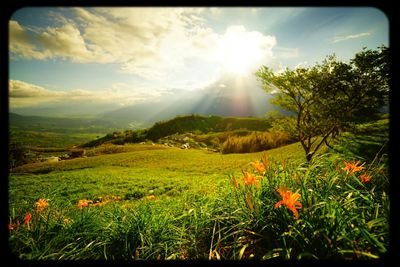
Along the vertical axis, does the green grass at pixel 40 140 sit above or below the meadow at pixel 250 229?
below

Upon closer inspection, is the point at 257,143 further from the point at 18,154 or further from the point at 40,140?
the point at 40,140

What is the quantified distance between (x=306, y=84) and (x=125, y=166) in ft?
55.8

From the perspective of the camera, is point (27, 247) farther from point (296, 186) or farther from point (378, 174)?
point (378, 174)

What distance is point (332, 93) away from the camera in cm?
1361

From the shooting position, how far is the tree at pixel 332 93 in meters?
12.7

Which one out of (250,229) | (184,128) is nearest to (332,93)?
(250,229)

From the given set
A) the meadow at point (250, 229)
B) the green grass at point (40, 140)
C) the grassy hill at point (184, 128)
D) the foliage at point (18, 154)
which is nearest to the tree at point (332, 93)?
the meadow at point (250, 229)

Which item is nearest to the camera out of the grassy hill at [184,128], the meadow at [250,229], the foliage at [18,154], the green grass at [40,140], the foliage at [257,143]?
the meadow at [250,229]

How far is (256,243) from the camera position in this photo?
7.29 feet

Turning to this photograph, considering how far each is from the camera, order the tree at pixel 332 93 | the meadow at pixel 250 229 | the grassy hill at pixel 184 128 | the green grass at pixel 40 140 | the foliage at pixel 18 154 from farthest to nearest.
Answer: the grassy hill at pixel 184 128 → the green grass at pixel 40 140 → the foliage at pixel 18 154 → the tree at pixel 332 93 → the meadow at pixel 250 229

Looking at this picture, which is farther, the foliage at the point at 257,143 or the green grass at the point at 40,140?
the green grass at the point at 40,140

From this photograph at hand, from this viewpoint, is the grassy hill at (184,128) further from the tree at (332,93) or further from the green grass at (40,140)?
the tree at (332,93)

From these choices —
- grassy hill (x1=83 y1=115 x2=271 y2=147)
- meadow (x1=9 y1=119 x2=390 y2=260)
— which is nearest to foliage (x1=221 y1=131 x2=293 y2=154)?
grassy hill (x1=83 y1=115 x2=271 y2=147)

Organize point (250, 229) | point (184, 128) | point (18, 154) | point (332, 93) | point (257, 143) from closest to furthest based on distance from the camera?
point (250, 229), point (332, 93), point (257, 143), point (18, 154), point (184, 128)
